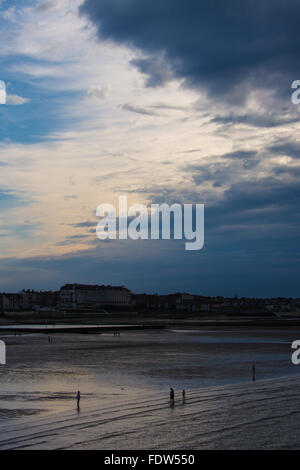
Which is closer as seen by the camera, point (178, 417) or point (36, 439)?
point (36, 439)

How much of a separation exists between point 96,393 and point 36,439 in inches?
376

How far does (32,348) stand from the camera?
5734 centimetres

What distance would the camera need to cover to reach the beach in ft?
69.8

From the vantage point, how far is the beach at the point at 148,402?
21281mm

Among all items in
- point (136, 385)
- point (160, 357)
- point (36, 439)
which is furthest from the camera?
point (160, 357)

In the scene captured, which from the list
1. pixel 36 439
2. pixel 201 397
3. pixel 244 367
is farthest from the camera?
pixel 244 367

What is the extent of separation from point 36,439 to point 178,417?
686 cm

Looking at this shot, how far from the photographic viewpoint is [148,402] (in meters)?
27.9

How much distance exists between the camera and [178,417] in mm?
24781

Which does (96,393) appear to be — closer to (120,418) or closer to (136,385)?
(136,385)
